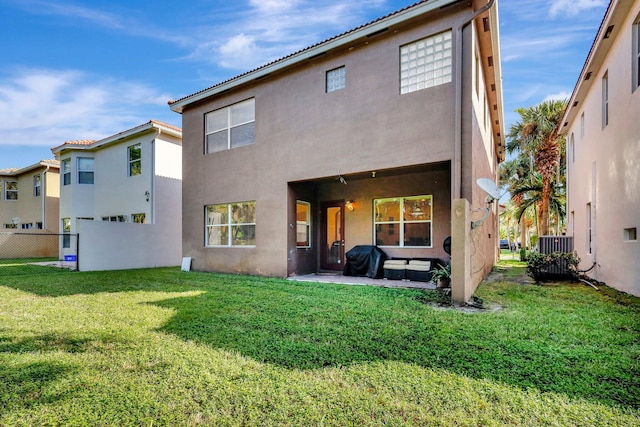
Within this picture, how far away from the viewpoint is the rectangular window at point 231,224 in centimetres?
1032

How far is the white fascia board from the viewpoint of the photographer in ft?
23.1

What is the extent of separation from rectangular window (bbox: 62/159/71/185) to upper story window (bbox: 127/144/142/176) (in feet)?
15.4

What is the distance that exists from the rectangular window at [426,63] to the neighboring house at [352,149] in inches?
0.9

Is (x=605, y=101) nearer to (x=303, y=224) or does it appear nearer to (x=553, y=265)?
(x=553, y=265)

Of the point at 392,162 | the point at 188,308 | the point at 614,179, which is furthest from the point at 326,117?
the point at 614,179

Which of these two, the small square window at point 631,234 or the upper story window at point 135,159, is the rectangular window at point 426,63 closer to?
the small square window at point 631,234

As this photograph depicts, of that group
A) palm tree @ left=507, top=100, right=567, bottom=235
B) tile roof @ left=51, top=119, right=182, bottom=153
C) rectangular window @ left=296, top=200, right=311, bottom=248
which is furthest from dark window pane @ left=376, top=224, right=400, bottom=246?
palm tree @ left=507, top=100, right=567, bottom=235

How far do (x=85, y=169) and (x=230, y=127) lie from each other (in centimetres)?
1067

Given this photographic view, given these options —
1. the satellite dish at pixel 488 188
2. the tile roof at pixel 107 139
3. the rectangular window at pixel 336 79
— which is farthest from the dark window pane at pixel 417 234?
the tile roof at pixel 107 139

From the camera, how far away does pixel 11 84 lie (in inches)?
538

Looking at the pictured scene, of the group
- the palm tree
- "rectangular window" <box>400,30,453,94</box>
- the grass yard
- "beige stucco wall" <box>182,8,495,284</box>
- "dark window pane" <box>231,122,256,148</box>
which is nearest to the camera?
the grass yard

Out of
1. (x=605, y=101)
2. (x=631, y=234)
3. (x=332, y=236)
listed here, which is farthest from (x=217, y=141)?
(x=605, y=101)

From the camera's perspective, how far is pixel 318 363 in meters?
3.26

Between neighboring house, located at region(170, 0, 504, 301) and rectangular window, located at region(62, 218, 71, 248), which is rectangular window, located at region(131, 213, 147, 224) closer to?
neighboring house, located at region(170, 0, 504, 301)
